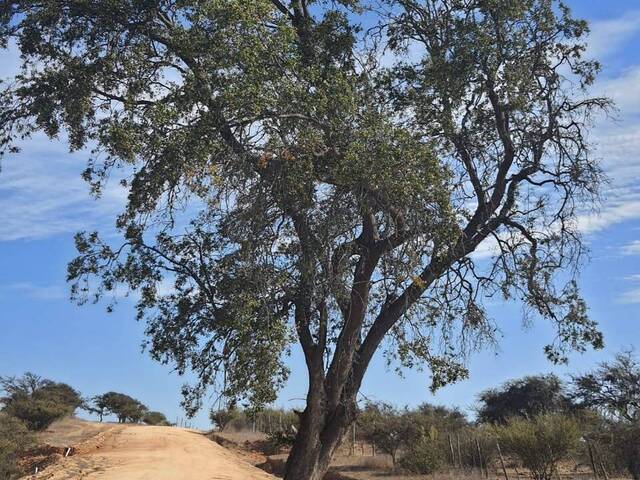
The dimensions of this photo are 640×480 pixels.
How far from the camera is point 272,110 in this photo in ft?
33.9

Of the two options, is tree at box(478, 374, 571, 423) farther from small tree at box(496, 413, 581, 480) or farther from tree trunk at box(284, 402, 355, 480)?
tree trunk at box(284, 402, 355, 480)

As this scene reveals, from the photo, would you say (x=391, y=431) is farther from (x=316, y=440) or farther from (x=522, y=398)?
(x=316, y=440)

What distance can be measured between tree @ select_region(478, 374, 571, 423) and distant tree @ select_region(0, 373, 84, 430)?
27.4m

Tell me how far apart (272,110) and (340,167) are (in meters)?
1.43

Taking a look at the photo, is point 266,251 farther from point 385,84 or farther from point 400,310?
point 385,84

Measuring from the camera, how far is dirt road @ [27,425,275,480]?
22.9 metres

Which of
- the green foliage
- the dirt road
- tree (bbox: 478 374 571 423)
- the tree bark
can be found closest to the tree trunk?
the tree bark

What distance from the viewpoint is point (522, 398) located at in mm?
39406

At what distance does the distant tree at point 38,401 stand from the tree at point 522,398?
Answer: 2739 cm

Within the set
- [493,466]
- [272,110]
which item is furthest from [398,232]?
[493,466]

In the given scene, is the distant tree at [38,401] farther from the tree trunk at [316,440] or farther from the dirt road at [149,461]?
the tree trunk at [316,440]

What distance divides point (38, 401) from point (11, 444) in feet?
61.6

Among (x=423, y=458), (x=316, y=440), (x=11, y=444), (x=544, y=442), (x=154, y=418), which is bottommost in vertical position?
(x=316, y=440)

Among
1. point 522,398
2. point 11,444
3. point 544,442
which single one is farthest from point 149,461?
point 522,398
